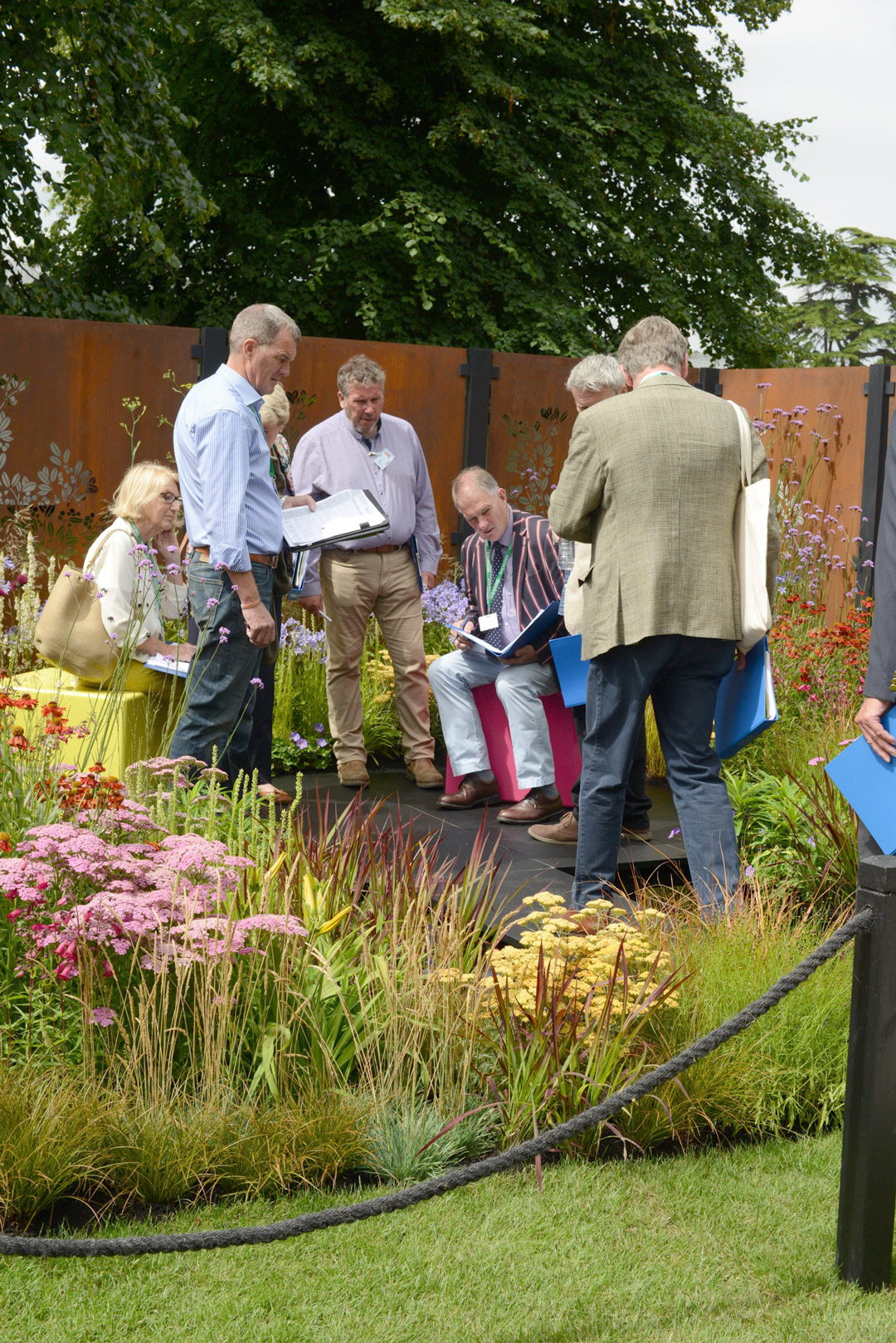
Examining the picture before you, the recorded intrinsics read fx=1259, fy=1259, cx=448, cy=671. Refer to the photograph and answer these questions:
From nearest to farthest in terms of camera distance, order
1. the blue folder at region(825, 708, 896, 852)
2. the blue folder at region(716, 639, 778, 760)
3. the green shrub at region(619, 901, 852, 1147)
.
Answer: the green shrub at region(619, 901, 852, 1147) < the blue folder at region(825, 708, 896, 852) < the blue folder at region(716, 639, 778, 760)

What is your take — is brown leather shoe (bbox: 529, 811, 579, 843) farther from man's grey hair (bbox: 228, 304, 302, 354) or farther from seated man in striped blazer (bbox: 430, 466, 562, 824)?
man's grey hair (bbox: 228, 304, 302, 354)

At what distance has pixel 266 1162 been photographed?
279 cm

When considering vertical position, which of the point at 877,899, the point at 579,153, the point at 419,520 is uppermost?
the point at 579,153

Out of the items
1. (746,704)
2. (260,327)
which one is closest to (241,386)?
(260,327)

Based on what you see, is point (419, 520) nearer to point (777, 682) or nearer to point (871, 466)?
point (777, 682)

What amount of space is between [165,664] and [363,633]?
158cm

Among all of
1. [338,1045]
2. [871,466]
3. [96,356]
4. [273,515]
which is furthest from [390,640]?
[871,466]

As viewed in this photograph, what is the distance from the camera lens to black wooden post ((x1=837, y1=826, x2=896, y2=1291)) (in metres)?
2.46

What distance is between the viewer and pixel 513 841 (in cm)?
538

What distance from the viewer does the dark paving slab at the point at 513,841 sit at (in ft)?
15.7

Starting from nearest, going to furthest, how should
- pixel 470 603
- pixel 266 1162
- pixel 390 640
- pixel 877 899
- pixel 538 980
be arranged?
pixel 877 899 < pixel 266 1162 < pixel 538 980 < pixel 470 603 < pixel 390 640

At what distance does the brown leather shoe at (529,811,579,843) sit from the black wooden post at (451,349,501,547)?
148 inches

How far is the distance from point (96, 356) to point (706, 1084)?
5908 millimetres

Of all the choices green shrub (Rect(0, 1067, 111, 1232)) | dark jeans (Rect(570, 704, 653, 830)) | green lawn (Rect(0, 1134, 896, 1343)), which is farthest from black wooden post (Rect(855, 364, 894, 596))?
green shrub (Rect(0, 1067, 111, 1232))
